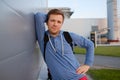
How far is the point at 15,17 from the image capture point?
1959 millimetres

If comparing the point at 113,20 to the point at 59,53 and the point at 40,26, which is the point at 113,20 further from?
the point at 59,53

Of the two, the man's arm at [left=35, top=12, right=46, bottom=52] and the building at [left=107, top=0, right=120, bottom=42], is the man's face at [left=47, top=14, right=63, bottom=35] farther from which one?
the building at [left=107, top=0, right=120, bottom=42]

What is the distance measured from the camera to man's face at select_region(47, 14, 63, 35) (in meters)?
2.84

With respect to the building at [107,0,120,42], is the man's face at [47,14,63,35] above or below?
above

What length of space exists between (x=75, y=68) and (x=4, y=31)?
1.37m

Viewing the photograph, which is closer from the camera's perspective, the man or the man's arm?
the man

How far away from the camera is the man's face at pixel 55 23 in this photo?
284 centimetres

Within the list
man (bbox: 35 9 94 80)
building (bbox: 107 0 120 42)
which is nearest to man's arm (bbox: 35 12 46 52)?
man (bbox: 35 9 94 80)

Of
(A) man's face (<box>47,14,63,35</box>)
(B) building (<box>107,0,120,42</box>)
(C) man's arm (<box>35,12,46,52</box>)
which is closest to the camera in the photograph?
(A) man's face (<box>47,14,63,35</box>)

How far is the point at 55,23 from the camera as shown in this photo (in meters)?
2.84

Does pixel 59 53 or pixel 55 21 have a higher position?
pixel 55 21

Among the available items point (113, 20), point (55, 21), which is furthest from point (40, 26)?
point (113, 20)

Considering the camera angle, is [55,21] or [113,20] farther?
[113,20]

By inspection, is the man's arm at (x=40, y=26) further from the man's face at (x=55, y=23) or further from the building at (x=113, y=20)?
the building at (x=113, y=20)
